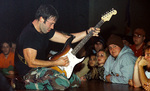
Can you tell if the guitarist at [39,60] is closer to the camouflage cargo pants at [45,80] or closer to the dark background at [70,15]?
the camouflage cargo pants at [45,80]

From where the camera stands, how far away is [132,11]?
6.30 metres

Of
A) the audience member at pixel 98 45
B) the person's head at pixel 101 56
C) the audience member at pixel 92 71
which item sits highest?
the audience member at pixel 98 45

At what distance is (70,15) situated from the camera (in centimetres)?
451

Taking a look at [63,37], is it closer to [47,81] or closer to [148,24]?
[47,81]

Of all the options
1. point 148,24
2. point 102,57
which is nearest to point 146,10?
point 148,24

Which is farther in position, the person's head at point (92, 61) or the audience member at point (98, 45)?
the audience member at point (98, 45)

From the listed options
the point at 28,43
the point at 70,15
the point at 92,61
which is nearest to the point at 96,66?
the point at 92,61

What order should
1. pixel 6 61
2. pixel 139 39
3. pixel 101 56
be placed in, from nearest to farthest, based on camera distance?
pixel 101 56
pixel 139 39
pixel 6 61

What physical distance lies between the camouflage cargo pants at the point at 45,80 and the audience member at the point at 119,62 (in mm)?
841

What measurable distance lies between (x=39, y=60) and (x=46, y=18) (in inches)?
21.3

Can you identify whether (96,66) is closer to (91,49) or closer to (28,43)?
(91,49)

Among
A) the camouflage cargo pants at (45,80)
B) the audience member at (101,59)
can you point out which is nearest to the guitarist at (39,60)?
the camouflage cargo pants at (45,80)

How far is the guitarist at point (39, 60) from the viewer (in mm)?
2863

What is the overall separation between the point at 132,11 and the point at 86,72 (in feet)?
9.28
